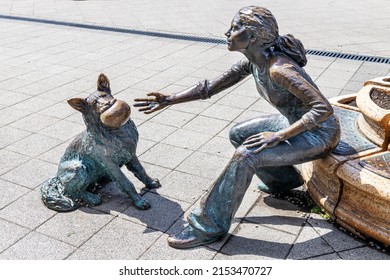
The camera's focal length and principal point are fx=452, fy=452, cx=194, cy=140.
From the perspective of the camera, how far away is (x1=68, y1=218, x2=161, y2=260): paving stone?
3727mm

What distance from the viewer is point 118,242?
388 centimetres

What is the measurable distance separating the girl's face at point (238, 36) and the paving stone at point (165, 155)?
188 centimetres

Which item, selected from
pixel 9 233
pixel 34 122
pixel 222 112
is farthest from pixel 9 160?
pixel 222 112

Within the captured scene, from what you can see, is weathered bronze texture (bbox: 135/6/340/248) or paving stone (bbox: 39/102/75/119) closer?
weathered bronze texture (bbox: 135/6/340/248)

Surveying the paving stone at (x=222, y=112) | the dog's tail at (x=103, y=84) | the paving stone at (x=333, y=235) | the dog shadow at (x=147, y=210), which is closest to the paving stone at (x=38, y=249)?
the dog shadow at (x=147, y=210)

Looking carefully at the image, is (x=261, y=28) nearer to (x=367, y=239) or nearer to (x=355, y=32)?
(x=367, y=239)

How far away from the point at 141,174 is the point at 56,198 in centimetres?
85

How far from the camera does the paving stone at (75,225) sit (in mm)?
3941

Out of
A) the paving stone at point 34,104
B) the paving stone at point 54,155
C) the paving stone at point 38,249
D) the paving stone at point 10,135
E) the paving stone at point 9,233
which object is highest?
the paving stone at point 38,249

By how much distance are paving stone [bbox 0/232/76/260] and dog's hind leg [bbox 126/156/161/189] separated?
101 cm

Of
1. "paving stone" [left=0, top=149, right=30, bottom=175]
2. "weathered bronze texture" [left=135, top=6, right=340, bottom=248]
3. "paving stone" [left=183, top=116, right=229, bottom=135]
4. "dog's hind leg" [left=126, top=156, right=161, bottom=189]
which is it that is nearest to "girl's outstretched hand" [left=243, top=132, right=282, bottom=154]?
"weathered bronze texture" [left=135, top=6, right=340, bottom=248]

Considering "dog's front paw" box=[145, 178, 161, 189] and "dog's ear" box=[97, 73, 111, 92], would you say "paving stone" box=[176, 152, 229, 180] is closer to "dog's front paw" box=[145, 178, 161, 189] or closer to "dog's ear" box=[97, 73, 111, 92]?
"dog's front paw" box=[145, 178, 161, 189]

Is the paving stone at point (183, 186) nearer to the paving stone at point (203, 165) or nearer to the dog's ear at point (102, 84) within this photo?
the paving stone at point (203, 165)

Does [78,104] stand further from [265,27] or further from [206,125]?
[206,125]
